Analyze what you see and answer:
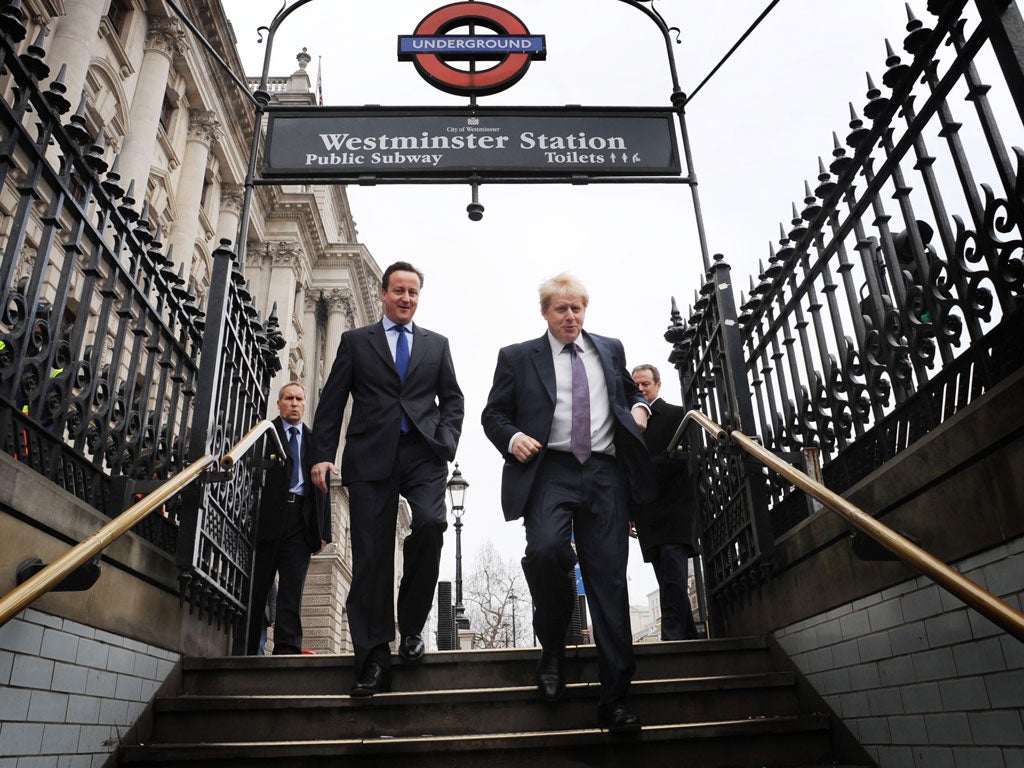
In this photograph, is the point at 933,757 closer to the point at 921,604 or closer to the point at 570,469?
the point at 921,604

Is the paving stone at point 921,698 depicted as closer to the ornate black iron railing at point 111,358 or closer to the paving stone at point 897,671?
the paving stone at point 897,671

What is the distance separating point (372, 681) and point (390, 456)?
1195mm

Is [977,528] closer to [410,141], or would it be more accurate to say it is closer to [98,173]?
[98,173]

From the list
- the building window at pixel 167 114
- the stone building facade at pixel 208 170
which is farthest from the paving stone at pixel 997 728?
the building window at pixel 167 114

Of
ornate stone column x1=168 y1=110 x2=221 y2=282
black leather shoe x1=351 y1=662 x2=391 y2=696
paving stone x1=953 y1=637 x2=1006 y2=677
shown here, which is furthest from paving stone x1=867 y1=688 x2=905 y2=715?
ornate stone column x1=168 y1=110 x2=221 y2=282

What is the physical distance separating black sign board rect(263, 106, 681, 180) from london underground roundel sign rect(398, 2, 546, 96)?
0.30 m

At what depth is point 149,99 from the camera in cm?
2173

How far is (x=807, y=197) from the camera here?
461 cm

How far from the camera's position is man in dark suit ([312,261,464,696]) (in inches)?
177

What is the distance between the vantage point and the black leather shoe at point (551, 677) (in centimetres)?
415

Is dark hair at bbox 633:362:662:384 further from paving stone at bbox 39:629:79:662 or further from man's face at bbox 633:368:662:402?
paving stone at bbox 39:629:79:662

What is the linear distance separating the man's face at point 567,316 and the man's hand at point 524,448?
0.75 metres

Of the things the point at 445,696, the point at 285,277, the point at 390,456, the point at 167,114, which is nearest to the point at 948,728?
the point at 445,696

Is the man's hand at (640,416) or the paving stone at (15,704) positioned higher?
the man's hand at (640,416)
